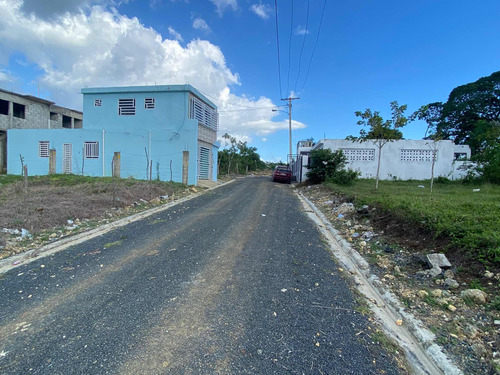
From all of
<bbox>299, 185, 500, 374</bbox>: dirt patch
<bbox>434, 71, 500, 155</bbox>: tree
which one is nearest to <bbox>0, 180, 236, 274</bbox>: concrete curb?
<bbox>299, 185, 500, 374</bbox>: dirt patch

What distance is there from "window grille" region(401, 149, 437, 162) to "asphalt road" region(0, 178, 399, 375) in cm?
1948

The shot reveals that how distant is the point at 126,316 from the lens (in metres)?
2.88

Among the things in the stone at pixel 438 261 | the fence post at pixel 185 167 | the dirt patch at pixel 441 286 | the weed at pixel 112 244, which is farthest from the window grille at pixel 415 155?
the weed at pixel 112 244

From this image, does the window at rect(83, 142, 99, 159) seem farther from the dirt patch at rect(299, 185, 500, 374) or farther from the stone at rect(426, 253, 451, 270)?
the stone at rect(426, 253, 451, 270)

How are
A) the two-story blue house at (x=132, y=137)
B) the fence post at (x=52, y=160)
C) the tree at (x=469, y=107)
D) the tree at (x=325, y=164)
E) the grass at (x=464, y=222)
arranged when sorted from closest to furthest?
the grass at (x=464, y=222) < the two-story blue house at (x=132, y=137) < the tree at (x=325, y=164) < the fence post at (x=52, y=160) < the tree at (x=469, y=107)

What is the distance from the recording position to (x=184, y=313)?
116 inches

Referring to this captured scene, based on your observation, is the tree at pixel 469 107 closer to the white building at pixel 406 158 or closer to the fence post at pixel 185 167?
the white building at pixel 406 158

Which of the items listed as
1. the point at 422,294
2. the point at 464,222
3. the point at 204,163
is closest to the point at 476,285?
the point at 422,294

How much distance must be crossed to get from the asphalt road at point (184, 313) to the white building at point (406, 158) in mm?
18112

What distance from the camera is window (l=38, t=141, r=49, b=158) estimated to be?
62.6 ft

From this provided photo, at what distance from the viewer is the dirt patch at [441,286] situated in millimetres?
2457

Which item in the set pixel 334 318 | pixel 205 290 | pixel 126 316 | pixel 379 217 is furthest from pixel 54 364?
pixel 379 217

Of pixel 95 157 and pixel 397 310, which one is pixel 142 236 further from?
pixel 95 157

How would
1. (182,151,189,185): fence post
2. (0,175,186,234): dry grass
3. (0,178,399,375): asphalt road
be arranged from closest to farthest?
1. (0,178,399,375): asphalt road
2. (0,175,186,234): dry grass
3. (182,151,189,185): fence post
